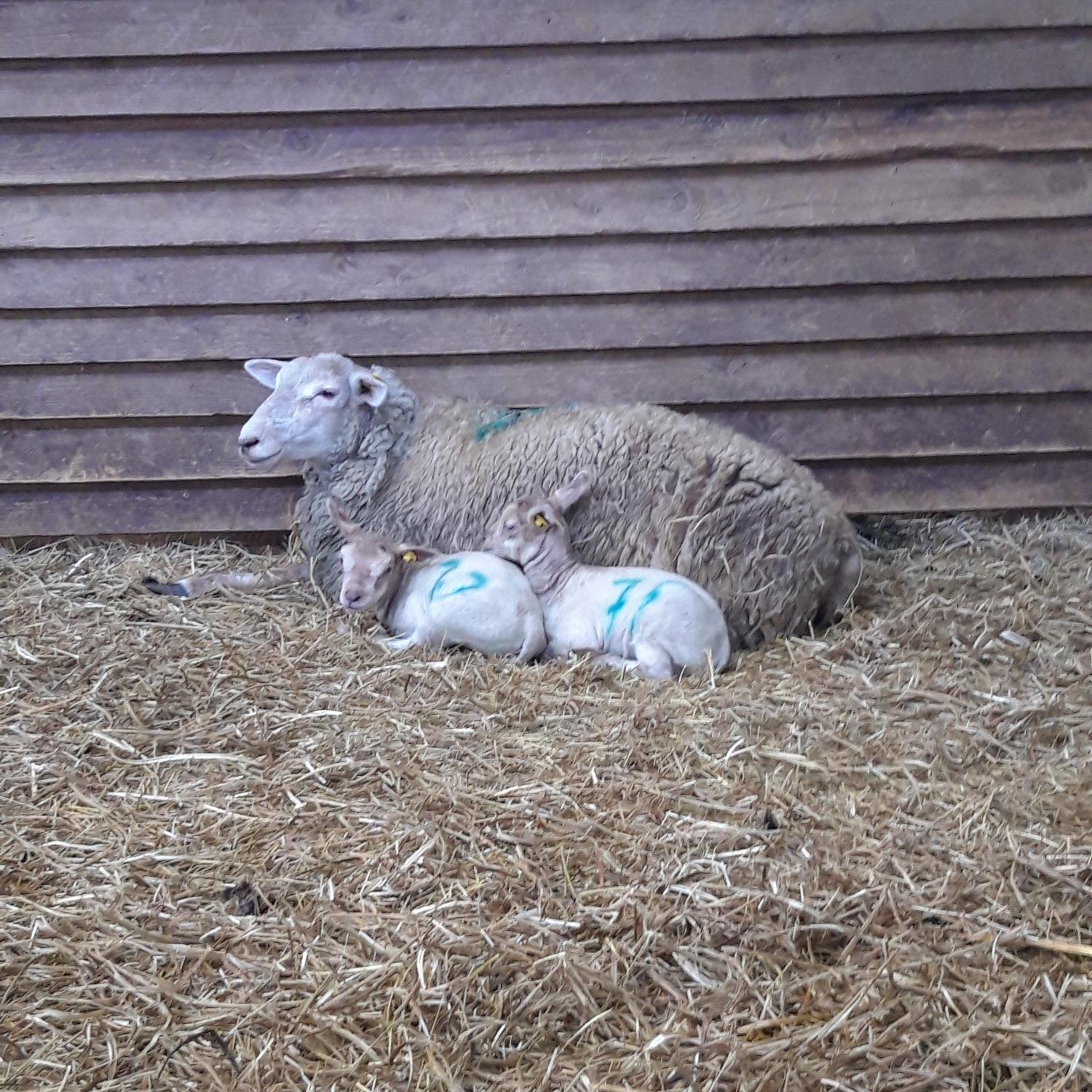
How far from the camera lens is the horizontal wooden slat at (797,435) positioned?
16.8 feet

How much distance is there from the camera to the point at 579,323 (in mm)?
4984

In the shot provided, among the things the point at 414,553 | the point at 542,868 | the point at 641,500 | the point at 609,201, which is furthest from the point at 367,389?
the point at 542,868

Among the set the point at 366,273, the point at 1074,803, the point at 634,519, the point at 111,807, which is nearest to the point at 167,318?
the point at 366,273

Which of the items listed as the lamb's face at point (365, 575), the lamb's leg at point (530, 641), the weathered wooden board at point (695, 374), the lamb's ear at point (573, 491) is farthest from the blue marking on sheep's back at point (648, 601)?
the weathered wooden board at point (695, 374)

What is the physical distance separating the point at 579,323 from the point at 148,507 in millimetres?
2258

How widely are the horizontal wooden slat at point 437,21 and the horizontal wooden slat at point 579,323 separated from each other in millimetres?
1097

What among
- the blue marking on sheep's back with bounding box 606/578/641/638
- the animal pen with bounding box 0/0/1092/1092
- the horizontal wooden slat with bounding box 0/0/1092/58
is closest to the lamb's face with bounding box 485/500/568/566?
the blue marking on sheep's back with bounding box 606/578/641/638

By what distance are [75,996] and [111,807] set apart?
0.74 m

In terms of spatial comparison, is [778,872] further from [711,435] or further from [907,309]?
[907,309]

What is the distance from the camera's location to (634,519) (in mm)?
4254

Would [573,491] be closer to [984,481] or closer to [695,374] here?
[695,374]

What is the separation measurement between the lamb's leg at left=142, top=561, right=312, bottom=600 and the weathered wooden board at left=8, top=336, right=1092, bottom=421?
817 mm

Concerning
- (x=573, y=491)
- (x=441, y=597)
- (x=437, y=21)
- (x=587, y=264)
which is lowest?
(x=441, y=597)

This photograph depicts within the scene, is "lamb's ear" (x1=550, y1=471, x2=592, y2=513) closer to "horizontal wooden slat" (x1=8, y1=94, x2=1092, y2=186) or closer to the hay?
the hay
